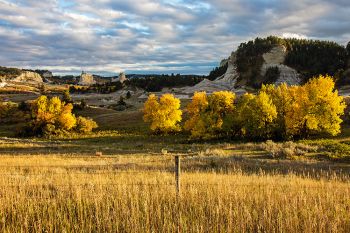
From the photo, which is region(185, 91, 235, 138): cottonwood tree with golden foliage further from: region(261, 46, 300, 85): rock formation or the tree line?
region(261, 46, 300, 85): rock formation

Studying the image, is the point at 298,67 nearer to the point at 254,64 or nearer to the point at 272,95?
the point at 254,64

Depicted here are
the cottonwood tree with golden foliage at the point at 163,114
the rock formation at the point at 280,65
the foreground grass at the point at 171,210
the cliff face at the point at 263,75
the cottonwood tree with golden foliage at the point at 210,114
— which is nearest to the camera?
the foreground grass at the point at 171,210

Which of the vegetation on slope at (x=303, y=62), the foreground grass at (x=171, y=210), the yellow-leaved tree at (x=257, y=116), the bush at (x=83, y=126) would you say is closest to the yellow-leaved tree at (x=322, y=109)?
the yellow-leaved tree at (x=257, y=116)

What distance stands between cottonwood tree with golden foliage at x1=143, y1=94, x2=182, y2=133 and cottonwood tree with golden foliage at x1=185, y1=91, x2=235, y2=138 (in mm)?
5841

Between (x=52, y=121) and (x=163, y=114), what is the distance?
24412 millimetres

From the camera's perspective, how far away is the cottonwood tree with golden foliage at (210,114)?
67.9 meters

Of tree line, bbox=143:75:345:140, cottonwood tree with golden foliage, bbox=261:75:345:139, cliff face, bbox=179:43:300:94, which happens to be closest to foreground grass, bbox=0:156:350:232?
cottonwood tree with golden foliage, bbox=261:75:345:139

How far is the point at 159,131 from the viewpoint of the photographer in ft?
262

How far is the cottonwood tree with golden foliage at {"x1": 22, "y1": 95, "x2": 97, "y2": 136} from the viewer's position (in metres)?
83.5

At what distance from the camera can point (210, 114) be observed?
69.2 metres

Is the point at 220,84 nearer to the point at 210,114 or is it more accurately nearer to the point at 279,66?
the point at 279,66

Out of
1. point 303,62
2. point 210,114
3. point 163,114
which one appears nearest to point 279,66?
point 303,62

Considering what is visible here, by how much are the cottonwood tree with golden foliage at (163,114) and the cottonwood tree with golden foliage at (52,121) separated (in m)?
16.1

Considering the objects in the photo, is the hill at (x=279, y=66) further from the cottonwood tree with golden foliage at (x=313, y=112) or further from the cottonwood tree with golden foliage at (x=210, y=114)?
the cottonwood tree with golden foliage at (x=313, y=112)
